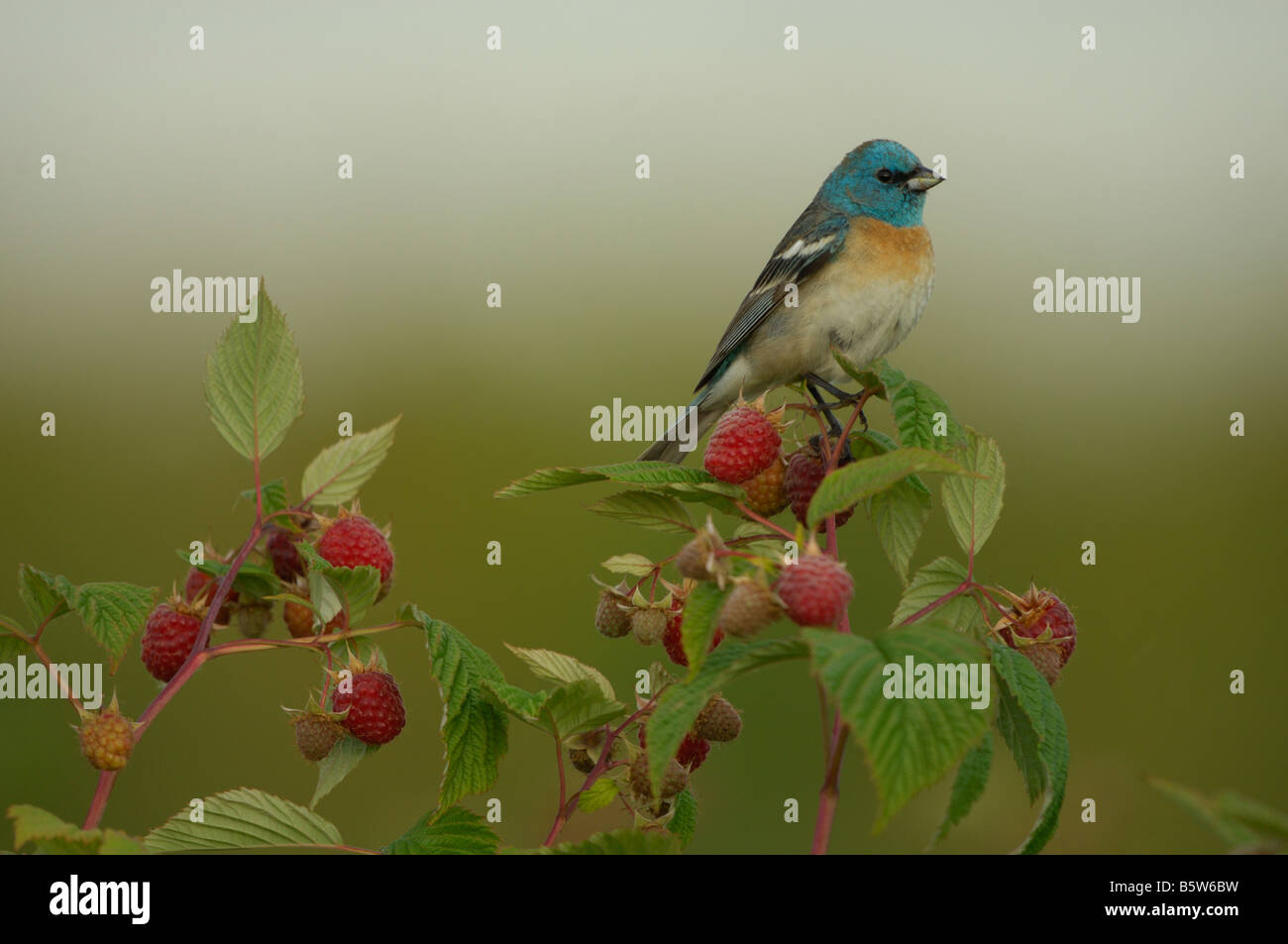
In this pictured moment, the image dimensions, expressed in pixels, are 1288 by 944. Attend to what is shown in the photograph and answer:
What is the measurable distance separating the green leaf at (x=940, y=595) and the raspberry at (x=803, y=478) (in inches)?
6.5

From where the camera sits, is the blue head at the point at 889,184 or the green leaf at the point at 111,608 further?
the blue head at the point at 889,184

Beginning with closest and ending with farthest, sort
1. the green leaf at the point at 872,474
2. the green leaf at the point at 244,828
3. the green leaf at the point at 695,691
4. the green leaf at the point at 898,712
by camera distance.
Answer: the green leaf at the point at 898,712, the green leaf at the point at 695,691, the green leaf at the point at 872,474, the green leaf at the point at 244,828

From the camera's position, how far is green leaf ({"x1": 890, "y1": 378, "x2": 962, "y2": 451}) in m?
1.58

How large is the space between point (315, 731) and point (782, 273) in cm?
289

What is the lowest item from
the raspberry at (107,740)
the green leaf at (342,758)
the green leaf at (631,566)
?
the green leaf at (342,758)

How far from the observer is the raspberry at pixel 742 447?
5.61 feet

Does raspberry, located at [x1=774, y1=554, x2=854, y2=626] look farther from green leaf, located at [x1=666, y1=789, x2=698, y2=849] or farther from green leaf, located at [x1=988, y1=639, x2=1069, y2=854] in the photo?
green leaf, located at [x1=666, y1=789, x2=698, y2=849]

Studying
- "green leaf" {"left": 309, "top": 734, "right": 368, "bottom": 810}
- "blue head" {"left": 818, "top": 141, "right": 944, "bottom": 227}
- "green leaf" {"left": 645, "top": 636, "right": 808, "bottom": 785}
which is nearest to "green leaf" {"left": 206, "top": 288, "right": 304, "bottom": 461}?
"green leaf" {"left": 309, "top": 734, "right": 368, "bottom": 810}

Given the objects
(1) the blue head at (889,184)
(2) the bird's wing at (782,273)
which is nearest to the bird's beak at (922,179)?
(1) the blue head at (889,184)

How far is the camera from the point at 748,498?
5.80 feet

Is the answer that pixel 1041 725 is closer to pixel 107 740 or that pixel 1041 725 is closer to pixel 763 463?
pixel 763 463

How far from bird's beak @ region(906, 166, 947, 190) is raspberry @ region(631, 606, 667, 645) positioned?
2780 millimetres

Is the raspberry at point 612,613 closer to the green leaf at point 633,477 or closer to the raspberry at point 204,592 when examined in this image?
the green leaf at point 633,477
